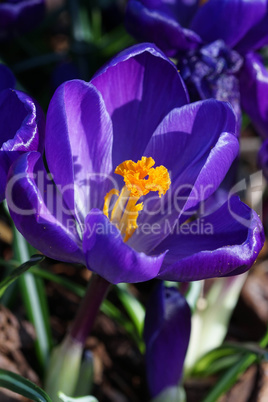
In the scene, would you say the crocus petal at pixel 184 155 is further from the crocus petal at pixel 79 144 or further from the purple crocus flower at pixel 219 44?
the purple crocus flower at pixel 219 44

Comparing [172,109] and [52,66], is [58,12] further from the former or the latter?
[172,109]

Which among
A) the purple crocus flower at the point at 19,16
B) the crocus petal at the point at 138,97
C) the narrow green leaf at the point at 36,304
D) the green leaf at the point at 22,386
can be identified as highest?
the crocus petal at the point at 138,97

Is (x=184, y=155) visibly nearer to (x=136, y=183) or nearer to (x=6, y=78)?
(x=136, y=183)

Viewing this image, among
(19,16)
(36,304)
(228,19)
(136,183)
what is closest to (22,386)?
(36,304)

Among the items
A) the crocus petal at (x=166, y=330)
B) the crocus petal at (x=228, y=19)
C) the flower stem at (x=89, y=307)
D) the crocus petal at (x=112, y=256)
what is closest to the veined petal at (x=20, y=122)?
the crocus petal at (x=112, y=256)

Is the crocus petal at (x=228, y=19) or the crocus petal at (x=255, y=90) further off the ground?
Result: the crocus petal at (x=228, y=19)

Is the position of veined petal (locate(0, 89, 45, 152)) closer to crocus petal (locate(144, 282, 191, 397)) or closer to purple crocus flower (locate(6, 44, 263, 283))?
purple crocus flower (locate(6, 44, 263, 283))
